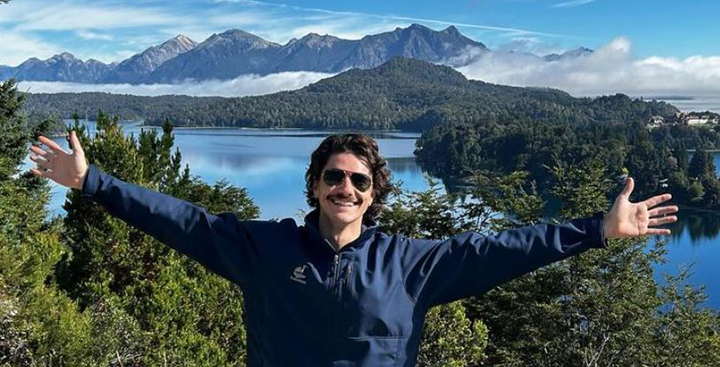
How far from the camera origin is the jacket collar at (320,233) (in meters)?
1.90

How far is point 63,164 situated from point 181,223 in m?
0.41

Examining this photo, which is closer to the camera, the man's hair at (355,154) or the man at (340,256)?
the man at (340,256)

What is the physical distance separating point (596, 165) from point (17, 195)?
42.1ft

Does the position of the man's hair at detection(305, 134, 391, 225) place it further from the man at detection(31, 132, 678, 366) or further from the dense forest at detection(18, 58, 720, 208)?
the dense forest at detection(18, 58, 720, 208)

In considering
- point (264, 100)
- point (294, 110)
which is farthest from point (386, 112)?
point (264, 100)

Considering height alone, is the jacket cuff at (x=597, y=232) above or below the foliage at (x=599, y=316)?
above

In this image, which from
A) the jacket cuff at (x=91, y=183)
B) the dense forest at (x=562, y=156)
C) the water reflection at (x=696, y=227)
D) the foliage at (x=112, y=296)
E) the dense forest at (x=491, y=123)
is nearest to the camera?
the jacket cuff at (x=91, y=183)

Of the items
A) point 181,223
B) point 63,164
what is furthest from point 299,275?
point 63,164

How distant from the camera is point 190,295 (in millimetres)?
7027

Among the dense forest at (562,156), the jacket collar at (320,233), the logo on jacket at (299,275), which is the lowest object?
the dense forest at (562,156)

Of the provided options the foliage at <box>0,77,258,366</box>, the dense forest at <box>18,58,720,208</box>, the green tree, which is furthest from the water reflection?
the foliage at <box>0,77,258,366</box>

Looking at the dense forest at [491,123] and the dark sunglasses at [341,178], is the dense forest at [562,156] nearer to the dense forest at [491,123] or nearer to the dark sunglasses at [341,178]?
the dense forest at [491,123]

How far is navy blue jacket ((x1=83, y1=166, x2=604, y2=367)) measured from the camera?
5.97ft

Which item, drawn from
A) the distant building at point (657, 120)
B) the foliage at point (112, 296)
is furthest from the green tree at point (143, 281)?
the distant building at point (657, 120)
